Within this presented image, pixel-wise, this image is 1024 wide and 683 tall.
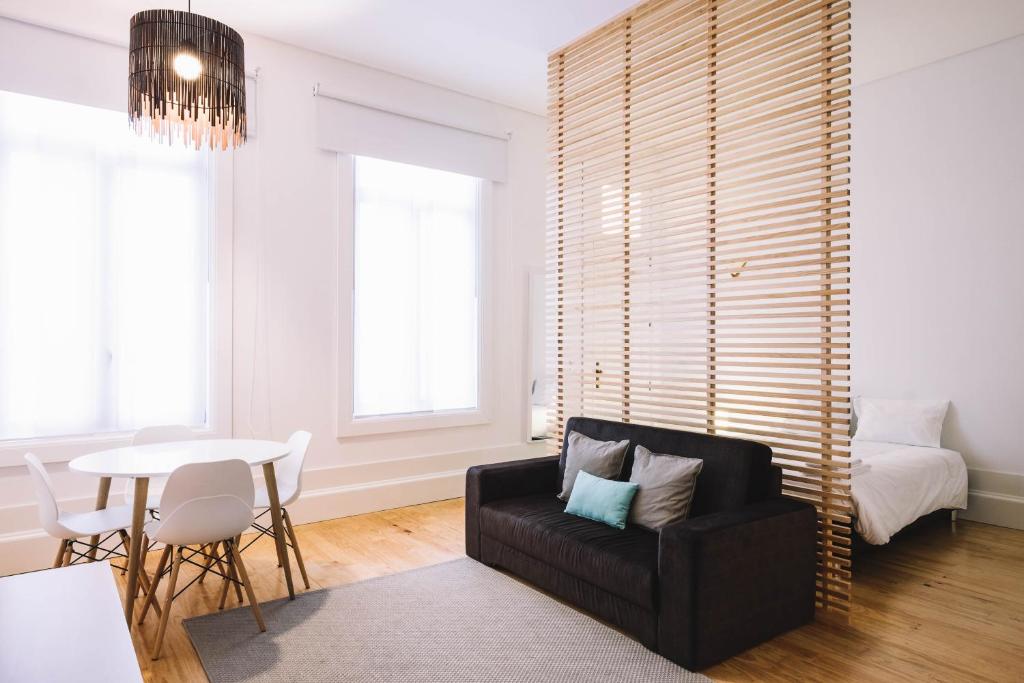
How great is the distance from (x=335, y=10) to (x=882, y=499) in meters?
4.38

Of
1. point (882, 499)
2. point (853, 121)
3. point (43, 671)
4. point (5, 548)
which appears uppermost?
point (853, 121)

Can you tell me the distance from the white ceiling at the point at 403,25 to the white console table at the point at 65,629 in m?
3.55

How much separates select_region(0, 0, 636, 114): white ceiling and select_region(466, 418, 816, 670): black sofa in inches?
104

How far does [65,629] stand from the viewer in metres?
1.25

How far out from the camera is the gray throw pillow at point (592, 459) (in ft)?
11.1

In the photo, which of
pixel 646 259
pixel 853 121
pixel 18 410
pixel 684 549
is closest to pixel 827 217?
pixel 646 259

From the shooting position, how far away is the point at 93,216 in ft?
12.5

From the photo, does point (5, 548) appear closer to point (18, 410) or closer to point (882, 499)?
point (18, 410)

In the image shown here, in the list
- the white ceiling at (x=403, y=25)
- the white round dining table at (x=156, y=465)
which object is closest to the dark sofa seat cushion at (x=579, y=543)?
the white round dining table at (x=156, y=465)

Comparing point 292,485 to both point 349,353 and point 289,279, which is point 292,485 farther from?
point 289,279

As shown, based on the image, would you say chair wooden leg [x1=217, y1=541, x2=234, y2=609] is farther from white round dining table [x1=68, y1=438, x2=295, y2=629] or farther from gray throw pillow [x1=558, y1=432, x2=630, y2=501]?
gray throw pillow [x1=558, y1=432, x2=630, y2=501]

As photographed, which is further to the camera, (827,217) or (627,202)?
(627,202)

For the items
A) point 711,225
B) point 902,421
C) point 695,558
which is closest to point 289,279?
point 711,225

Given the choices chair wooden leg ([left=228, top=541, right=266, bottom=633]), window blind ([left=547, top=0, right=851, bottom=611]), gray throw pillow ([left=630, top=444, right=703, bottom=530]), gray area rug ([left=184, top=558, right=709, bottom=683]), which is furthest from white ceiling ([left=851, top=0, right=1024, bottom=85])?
chair wooden leg ([left=228, top=541, right=266, bottom=633])
